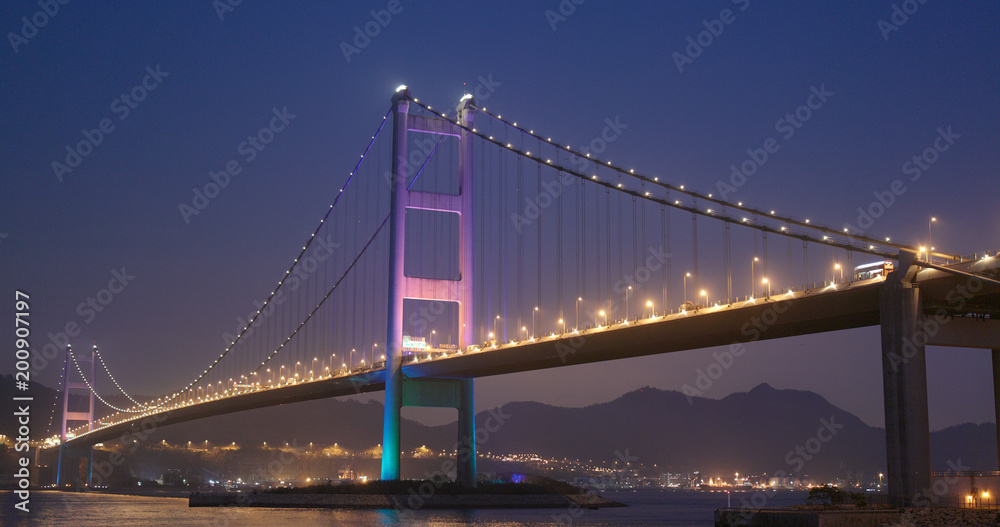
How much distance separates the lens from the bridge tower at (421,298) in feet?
163

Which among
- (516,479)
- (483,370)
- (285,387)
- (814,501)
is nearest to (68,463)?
(285,387)

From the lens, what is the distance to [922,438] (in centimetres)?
2652

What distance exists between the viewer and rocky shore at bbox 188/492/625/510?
4981 centimetres

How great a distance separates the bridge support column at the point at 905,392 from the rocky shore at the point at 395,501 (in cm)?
2671

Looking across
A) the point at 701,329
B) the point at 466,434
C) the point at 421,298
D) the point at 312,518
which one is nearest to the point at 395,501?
the point at 466,434

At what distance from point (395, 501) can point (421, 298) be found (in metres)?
9.59

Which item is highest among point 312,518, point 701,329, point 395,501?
point 701,329

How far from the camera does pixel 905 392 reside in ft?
87.4

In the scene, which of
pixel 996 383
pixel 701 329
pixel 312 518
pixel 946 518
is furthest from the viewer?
pixel 312 518

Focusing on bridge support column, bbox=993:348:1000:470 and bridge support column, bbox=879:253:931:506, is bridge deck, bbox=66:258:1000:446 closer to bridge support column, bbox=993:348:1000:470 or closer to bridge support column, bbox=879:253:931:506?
bridge support column, bbox=879:253:931:506

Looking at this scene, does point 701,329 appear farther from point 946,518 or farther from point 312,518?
point 312,518

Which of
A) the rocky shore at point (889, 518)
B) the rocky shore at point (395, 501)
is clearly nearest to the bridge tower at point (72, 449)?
the rocky shore at point (395, 501)

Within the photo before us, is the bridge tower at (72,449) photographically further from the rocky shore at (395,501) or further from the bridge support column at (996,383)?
the bridge support column at (996,383)

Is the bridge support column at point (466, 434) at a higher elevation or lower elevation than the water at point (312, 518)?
higher
